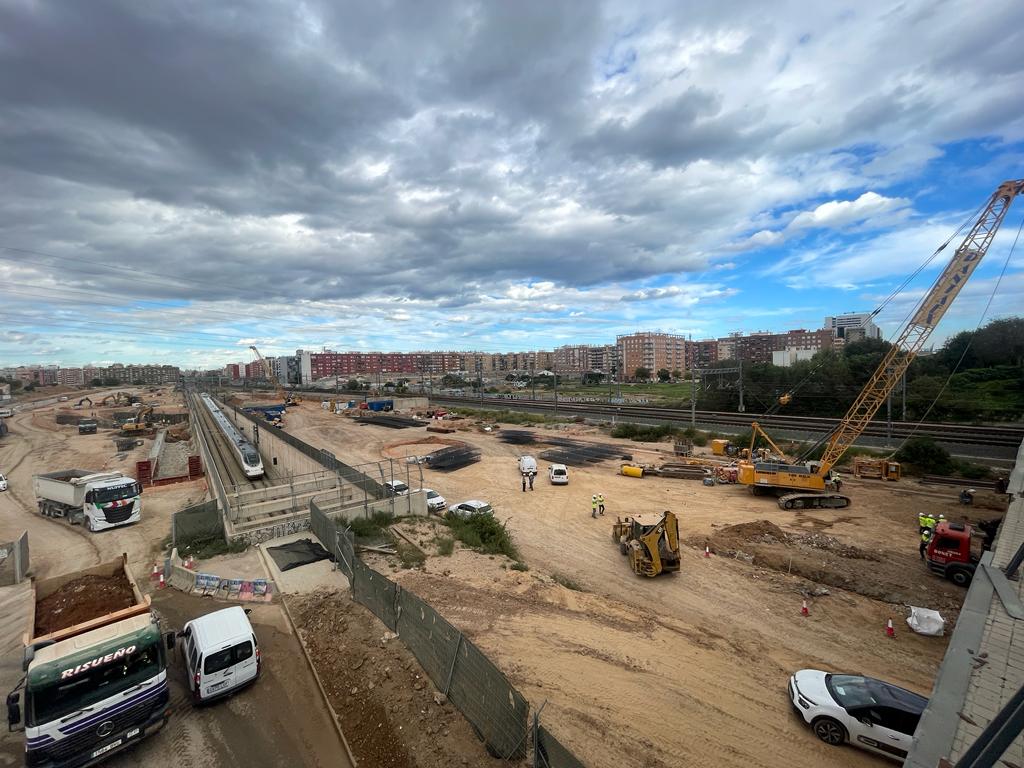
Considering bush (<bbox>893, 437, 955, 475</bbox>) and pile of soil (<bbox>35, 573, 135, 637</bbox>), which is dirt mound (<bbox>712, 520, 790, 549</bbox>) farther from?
pile of soil (<bbox>35, 573, 135, 637</bbox>)

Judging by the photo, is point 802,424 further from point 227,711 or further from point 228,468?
point 228,468

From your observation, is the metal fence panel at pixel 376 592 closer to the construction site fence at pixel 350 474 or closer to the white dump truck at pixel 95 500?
the construction site fence at pixel 350 474

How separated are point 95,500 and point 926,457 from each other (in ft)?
153

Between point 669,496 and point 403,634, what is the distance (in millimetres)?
19742

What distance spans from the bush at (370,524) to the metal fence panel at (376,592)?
4.29 metres

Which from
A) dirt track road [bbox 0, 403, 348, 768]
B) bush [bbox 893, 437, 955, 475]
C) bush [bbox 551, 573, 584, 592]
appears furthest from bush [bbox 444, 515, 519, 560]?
Result: bush [bbox 893, 437, 955, 475]

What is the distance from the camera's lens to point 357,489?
20250mm

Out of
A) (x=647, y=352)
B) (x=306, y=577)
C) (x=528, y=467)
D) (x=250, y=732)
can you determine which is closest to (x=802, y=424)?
(x=528, y=467)

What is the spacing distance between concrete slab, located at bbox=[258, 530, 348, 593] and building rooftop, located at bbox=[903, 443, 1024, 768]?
41.6 feet

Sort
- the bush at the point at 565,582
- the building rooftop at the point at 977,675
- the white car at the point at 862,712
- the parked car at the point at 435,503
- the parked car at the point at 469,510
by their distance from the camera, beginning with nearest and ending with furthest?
the building rooftop at the point at 977,675, the white car at the point at 862,712, the bush at the point at 565,582, the parked car at the point at 469,510, the parked car at the point at 435,503

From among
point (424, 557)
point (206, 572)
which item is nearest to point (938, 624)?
point (424, 557)

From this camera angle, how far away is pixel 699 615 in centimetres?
1361

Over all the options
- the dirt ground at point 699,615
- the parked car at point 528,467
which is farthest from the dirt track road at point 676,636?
the parked car at point 528,467

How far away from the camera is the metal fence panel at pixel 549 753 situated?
18.7 ft
